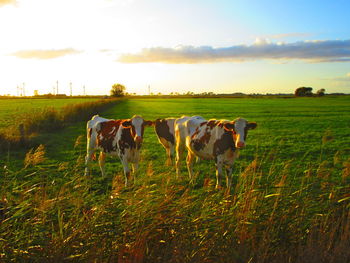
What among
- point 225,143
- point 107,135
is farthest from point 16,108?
point 225,143

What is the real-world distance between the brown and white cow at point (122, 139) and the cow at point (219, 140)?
4.66 ft

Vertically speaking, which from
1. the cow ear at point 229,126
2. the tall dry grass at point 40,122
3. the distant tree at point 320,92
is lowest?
the tall dry grass at point 40,122

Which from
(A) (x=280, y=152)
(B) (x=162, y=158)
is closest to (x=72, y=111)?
(B) (x=162, y=158)

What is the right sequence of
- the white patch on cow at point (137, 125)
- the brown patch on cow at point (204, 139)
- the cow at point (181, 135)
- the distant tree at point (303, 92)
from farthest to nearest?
the distant tree at point (303, 92)
the cow at point (181, 135)
the brown patch on cow at point (204, 139)
the white patch on cow at point (137, 125)

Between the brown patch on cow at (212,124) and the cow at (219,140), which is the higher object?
the brown patch on cow at (212,124)

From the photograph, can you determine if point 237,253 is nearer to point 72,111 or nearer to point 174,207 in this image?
point 174,207

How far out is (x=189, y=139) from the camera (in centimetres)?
1061

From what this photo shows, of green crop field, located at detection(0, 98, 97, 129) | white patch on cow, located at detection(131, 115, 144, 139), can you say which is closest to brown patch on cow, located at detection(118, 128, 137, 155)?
white patch on cow, located at detection(131, 115, 144, 139)

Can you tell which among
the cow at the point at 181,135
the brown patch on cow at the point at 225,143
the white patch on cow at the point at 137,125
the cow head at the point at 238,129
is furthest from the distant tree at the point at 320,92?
the white patch on cow at the point at 137,125

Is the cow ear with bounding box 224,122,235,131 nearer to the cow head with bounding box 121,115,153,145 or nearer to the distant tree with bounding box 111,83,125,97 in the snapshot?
the cow head with bounding box 121,115,153,145

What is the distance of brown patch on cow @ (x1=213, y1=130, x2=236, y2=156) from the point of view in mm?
9484

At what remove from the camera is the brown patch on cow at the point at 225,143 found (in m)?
9.48

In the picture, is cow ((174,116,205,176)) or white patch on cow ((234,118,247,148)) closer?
white patch on cow ((234,118,247,148))

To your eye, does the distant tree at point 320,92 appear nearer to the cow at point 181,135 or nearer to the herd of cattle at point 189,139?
the cow at point 181,135
